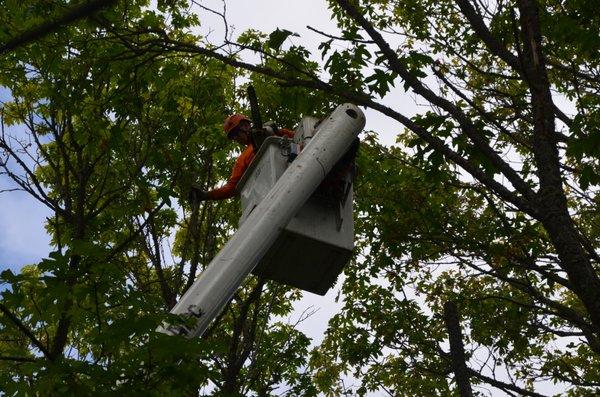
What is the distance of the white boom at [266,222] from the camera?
404 cm

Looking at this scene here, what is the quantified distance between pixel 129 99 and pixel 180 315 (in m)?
4.03

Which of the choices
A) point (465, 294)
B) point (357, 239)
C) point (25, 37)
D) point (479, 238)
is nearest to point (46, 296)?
point (25, 37)

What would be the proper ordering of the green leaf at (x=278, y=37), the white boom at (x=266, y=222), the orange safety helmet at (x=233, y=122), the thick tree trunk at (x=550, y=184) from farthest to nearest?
1. the orange safety helmet at (x=233, y=122)
2. the green leaf at (x=278, y=37)
3. the thick tree trunk at (x=550, y=184)
4. the white boom at (x=266, y=222)

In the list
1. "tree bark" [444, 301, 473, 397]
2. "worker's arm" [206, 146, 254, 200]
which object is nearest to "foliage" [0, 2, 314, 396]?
"worker's arm" [206, 146, 254, 200]

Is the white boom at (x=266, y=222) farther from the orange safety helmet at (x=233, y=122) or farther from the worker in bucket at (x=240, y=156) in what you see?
the orange safety helmet at (x=233, y=122)

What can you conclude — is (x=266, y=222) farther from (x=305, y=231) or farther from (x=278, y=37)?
(x=278, y=37)

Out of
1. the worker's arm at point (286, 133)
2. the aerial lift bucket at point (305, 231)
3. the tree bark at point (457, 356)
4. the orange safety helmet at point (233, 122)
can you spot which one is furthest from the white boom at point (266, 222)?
the orange safety helmet at point (233, 122)

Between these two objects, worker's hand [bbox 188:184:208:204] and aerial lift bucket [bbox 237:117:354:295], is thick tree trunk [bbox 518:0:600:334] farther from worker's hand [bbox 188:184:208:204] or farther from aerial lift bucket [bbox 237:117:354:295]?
worker's hand [bbox 188:184:208:204]

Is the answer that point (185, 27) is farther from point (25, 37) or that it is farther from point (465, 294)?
point (25, 37)

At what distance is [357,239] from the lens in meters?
9.93

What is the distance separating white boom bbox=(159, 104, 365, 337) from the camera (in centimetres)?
404

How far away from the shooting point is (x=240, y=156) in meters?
5.99

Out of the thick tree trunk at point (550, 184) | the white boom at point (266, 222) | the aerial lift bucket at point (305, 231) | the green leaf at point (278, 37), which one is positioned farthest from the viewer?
the green leaf at point (278, 37)

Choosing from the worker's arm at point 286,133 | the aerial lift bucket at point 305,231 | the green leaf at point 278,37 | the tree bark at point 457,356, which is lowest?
the tree bark at point 457,356
